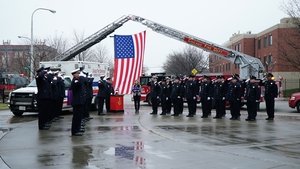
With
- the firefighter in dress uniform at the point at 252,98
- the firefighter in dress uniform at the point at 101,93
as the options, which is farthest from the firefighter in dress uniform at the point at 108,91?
the firefighter in dress uniform at the point at 252,98

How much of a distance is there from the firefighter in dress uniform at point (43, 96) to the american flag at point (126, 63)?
8125 mm

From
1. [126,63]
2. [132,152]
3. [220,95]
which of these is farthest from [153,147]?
[126,63]

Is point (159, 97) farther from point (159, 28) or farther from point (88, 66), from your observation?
point (159, 28)

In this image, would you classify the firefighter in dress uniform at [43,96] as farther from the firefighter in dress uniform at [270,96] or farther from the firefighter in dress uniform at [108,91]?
the firefighter in dress uniform at [270,96]

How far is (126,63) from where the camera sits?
23.4m

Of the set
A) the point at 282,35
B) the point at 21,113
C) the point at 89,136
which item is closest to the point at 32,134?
the point at 89,136

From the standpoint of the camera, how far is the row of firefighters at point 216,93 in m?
17.8

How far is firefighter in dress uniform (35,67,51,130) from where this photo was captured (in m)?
14.4

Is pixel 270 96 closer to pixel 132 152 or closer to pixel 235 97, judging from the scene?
pixel 235 97

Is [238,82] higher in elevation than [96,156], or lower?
higher

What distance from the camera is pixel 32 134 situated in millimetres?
12789

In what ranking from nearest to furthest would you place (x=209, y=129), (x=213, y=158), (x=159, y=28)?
(x=213, y=158) < (x=209, y=129) < (x=159, y=28)

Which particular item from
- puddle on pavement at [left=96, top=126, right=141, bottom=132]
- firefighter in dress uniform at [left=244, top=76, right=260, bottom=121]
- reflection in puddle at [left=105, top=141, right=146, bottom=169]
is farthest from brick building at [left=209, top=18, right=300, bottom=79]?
reflection in puddle at [left=105, top=141, right=146, bottom=169]

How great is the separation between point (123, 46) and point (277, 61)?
124ft
